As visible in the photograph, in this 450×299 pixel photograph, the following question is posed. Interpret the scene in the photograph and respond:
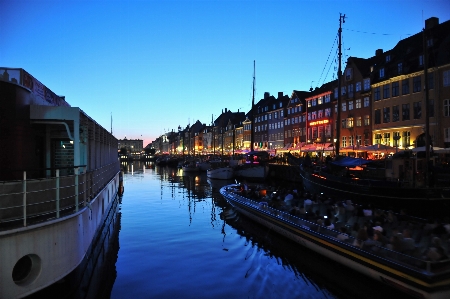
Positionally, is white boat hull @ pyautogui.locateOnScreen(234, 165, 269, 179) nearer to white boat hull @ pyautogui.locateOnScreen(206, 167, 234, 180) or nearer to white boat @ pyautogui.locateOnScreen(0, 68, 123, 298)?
white boat hull @ pyautogui.locateOnScreen(206, 167, 234, 180)

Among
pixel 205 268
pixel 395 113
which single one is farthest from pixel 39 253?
pixel 395 113

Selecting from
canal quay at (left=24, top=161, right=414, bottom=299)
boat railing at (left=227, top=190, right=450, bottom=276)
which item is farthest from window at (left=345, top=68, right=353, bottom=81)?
boat railing at (left=227, top=190, right=450, bottom=276)

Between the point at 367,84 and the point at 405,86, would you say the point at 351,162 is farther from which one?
the point at 367,84

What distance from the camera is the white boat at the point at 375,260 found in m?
9.84

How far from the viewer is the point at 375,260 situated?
457 inches

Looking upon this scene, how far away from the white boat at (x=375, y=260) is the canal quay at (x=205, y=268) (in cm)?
49

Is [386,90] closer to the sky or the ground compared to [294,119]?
closer to the sky

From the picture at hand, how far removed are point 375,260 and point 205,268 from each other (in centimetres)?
602

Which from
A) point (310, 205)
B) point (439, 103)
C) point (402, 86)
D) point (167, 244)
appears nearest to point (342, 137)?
point (402, 86)

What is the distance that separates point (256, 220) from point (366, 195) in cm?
940

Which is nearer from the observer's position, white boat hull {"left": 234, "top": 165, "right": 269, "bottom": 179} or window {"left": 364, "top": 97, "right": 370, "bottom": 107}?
window {"left": 364, "top": 97, "right": 370, "bottom": 107}

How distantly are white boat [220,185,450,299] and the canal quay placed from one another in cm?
49

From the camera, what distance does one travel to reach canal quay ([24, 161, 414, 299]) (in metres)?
11.6

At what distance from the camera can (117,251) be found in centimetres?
1602
